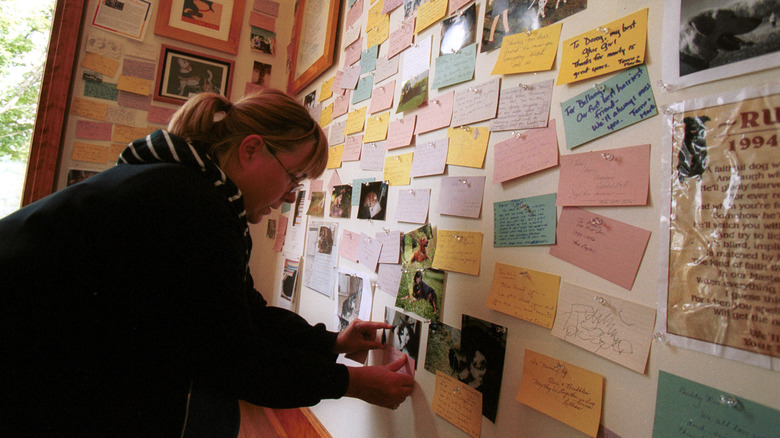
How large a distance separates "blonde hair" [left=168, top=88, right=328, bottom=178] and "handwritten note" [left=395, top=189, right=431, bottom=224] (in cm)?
25

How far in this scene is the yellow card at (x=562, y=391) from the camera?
469mm

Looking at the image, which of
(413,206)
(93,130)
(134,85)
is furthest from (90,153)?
(413,206)

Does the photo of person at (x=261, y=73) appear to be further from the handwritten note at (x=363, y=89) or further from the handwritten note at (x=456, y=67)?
the handwritten note at (x=456, y=67)

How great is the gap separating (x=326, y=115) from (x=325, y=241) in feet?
1.48

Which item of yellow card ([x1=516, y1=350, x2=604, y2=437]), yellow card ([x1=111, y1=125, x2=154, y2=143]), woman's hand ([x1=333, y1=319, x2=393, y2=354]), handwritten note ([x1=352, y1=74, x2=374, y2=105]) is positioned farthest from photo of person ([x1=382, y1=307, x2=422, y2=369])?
yellow card ([x1=111, y1=125, x2=154, y2=143])

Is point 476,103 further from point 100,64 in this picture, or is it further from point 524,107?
point 100,64

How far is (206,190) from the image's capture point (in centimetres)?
58

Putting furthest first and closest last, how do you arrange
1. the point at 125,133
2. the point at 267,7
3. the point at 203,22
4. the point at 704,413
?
the point at 267,7, the point at 203,22, the point at 125,133, the point at 704,413

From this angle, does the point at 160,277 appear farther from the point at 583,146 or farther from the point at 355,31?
the point at 355,31

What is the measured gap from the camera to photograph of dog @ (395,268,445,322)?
726 mm

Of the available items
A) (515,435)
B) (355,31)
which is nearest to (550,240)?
(515,435)

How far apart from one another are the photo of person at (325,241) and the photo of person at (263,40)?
3.72ft

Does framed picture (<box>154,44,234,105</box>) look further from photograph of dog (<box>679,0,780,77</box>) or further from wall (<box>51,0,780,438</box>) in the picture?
photograph of dog (<box>679,0,780,77</box>)

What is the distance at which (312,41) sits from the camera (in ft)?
4.95
